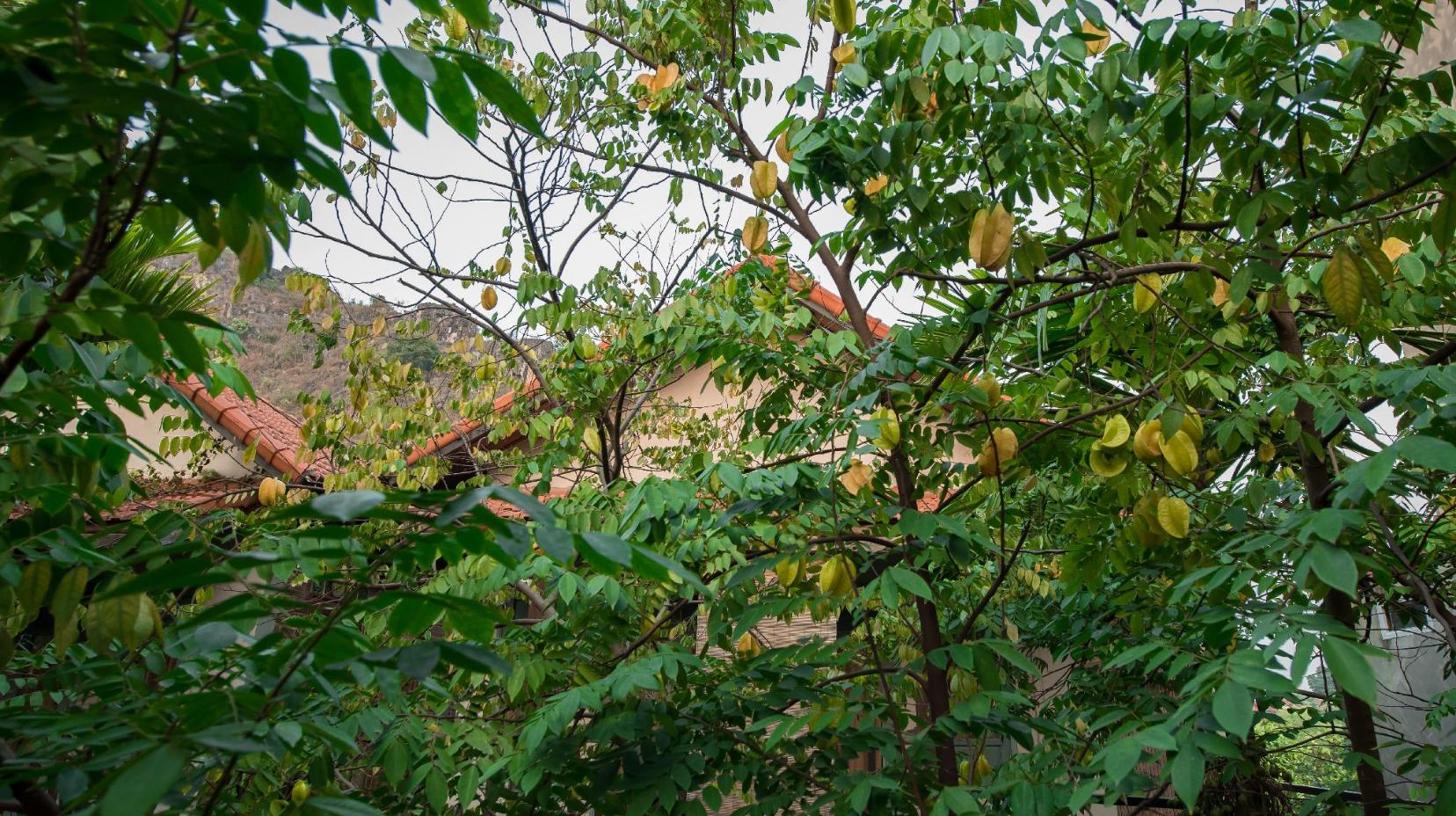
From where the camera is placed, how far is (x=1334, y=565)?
52.9 inches

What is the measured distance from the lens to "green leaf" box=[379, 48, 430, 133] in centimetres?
84

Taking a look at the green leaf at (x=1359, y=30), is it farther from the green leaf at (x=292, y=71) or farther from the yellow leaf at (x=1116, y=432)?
the green leaf at (x=292, y=71)

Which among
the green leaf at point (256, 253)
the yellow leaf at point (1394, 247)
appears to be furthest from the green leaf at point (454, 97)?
the yellow leaf at point (1394, 247)

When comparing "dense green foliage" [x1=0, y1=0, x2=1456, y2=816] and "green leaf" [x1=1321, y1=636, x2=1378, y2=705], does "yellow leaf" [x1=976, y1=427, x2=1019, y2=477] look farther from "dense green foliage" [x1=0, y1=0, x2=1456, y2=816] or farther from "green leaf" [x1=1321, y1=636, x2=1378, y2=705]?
"green leaf" [x1=1321, y1=636, x2=1378, y2=705]

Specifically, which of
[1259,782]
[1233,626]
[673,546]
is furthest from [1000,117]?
[1259,782]

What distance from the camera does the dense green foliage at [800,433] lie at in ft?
2.87

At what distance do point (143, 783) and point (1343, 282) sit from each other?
1.90 meters

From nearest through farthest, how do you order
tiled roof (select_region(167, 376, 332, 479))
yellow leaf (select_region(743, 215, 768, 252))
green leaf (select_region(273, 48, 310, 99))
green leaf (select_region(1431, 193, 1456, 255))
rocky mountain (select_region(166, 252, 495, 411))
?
green leaf (select_region(273, 48, 310, 99)) < green leaf (select_region(1431, 193, 1456, 255)) < yellow leaf (select_region(743, 215, 768, 252)) < tiled roof (select_region(167, 376, 332, 479)) < rocky mountain (select_region(166, 252, 495, 411))

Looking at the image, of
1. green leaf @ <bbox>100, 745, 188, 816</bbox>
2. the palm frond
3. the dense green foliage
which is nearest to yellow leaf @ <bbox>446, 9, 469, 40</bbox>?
the dense green foliage

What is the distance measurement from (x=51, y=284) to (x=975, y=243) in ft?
5.87

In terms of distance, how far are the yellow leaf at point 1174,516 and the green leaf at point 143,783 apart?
1731 mm

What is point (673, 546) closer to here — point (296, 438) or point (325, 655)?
point (325, 655)

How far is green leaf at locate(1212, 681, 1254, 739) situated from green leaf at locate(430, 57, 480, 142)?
1.10m

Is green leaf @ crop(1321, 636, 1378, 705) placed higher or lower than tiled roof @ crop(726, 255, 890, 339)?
lower
